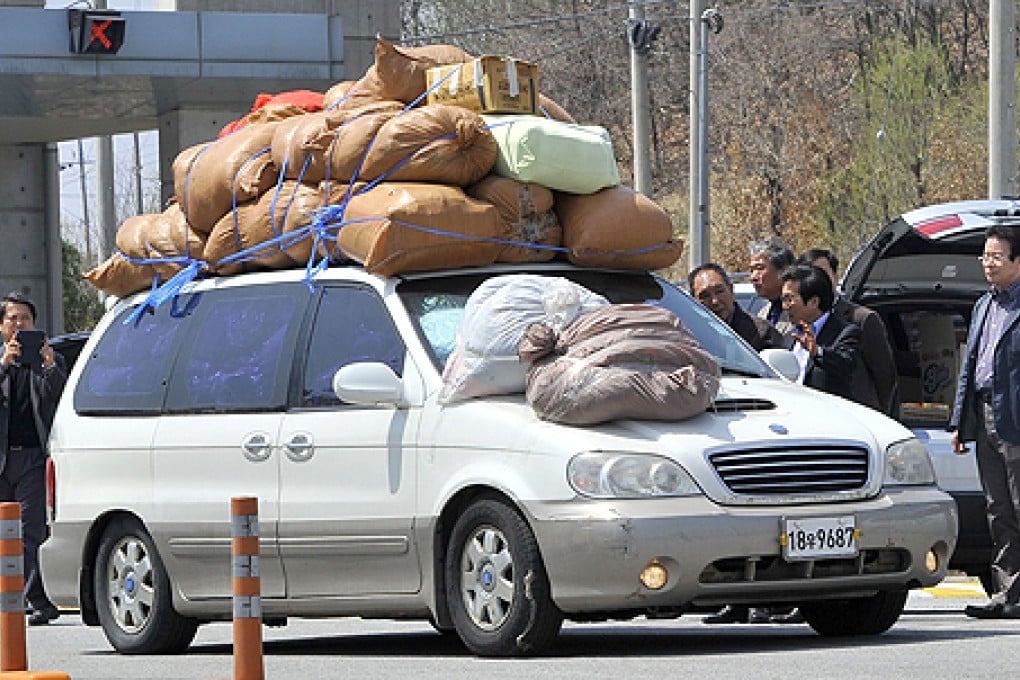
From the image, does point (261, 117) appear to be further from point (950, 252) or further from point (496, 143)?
point (950, 252)

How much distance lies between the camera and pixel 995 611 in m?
11.8

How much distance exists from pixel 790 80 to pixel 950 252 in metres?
38.1

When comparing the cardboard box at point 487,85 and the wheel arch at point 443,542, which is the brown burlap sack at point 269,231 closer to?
the cardboard box at point 487,85

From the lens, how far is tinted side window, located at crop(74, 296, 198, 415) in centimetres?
1189

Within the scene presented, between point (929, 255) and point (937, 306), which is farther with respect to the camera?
point (937, 306)

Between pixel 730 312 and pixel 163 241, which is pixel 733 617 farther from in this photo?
pixel 163 241

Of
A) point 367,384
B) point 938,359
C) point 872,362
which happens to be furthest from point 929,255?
point 367,384

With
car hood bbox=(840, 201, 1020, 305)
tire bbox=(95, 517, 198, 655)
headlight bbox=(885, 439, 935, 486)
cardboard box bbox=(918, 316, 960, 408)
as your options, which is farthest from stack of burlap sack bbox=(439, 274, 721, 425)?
cardboard box bbox=(918, 316, 960, 408)

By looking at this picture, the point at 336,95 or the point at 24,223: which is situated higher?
the point at 336,95

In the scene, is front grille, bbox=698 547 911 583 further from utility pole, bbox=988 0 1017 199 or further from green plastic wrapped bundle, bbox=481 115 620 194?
utility pole, bbox=988 0 1017 199

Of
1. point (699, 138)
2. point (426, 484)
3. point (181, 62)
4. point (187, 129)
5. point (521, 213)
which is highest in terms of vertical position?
point (181, 62)

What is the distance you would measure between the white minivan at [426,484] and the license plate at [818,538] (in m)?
0.01

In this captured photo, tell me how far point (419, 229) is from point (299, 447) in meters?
1.08

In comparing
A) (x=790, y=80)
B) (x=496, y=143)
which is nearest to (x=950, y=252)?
(x=496, y=143)
